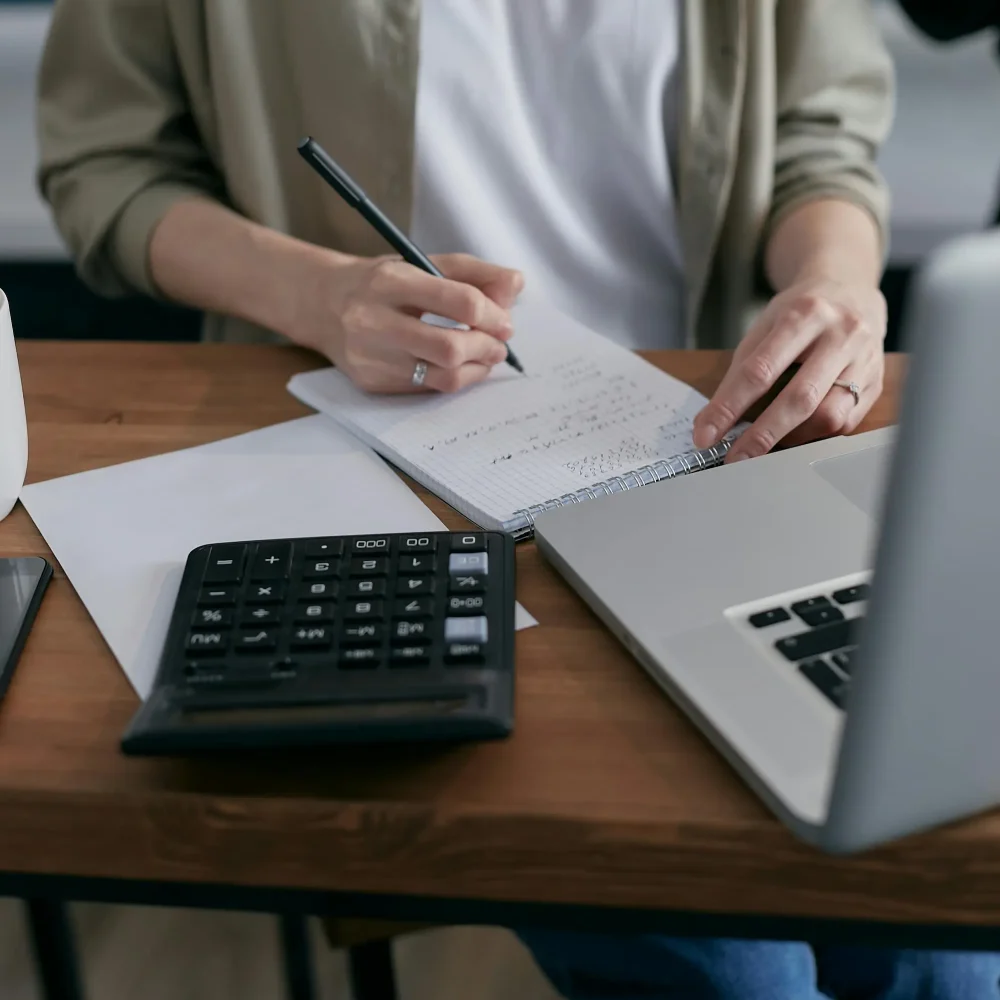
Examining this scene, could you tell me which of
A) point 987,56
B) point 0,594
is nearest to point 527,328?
point 0,594

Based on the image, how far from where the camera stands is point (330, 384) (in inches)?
27.6

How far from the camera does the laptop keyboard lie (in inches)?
15.5

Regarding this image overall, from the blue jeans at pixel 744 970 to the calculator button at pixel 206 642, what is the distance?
24cm

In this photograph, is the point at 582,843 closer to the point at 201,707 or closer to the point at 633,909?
the point at 633,909

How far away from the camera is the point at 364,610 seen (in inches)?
17.3

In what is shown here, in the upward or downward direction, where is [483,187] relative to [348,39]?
downward

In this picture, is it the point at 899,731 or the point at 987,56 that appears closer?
the point at 899,731

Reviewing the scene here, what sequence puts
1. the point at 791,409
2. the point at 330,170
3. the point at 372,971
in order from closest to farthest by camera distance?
the point at 791,409, the point at 330,170, the point at 372,971

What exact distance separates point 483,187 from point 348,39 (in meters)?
0.17

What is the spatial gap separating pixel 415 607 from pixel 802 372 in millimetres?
289

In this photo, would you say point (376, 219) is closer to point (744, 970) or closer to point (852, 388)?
point (852, 388)

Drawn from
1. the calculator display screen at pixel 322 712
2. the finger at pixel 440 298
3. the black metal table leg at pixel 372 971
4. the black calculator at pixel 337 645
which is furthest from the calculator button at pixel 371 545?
the black metal table leg at pixel 372 971

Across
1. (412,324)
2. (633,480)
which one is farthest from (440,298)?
(633,480)

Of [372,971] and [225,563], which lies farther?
[372,971]
